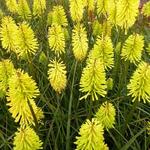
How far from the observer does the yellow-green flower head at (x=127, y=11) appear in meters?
3.30

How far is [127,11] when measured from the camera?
131 inches

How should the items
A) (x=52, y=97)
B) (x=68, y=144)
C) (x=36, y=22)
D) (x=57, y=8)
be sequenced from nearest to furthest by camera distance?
(x=68, y=144) → (x=52, y=97) → (x=57, y=8) → (x=36, y=22)

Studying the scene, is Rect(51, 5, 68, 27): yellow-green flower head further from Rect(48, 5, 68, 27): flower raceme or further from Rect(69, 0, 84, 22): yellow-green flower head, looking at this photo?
Rect(69, 0, 84, 22): yellow-green flower head

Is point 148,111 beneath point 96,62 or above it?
beneath

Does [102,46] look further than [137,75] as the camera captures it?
Yes

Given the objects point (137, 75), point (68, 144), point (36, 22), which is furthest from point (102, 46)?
point (36, 22)

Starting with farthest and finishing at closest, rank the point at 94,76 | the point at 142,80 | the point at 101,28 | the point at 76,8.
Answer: the point at 101,28 < the point at 76,8 < the point at 142,80 < the point at 94,76

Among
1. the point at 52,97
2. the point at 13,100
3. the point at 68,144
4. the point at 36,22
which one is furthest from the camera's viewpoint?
the point at 36,22

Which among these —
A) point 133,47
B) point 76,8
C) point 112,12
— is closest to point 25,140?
point 133,47

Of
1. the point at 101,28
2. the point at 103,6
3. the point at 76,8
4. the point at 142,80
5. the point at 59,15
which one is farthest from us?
the point at 101,28

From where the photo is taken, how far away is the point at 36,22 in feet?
17.9

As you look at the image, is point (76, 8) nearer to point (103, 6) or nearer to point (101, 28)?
point (103, 6)

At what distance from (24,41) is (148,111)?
1416mm

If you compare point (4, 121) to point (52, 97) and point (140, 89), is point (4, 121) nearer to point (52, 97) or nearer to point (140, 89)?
point (52, 97)
